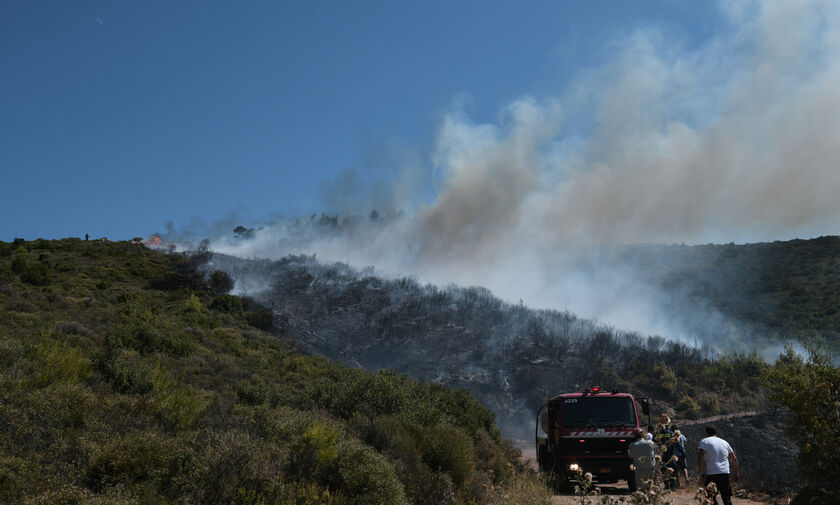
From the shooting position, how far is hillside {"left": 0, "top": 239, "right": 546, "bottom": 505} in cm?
644

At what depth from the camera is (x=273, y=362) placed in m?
28.3

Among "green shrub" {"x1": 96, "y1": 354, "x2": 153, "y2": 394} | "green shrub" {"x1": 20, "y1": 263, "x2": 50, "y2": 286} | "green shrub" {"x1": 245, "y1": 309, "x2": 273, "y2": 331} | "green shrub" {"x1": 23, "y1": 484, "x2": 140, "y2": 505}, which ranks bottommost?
"green shrub" {"x1": 23, "y1": 484, "x2": 140, "y2": 505}

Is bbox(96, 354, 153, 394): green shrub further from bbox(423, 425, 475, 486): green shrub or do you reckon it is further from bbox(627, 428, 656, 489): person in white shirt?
bbox(627, 428, 656, 489): person in white shirt

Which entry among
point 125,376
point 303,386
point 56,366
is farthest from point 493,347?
point 56,366

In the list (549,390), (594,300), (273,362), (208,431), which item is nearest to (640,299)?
(594,300)

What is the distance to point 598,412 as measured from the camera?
15.4m

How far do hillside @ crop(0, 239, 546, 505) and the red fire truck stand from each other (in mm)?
1779

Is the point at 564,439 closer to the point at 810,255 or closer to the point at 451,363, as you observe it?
the point at 451,363

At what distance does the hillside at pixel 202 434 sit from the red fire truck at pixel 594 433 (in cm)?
178

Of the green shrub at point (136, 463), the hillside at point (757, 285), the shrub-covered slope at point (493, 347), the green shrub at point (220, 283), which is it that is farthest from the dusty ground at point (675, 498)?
the green shrub at point (220, 283)

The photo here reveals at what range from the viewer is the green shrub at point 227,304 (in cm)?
4672

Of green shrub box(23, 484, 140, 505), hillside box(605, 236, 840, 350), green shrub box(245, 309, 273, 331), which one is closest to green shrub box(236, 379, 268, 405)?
green shrub box(23, 484, 140, 505)

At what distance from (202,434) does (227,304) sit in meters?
41.5

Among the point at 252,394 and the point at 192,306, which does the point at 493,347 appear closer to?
the point at 192,306
